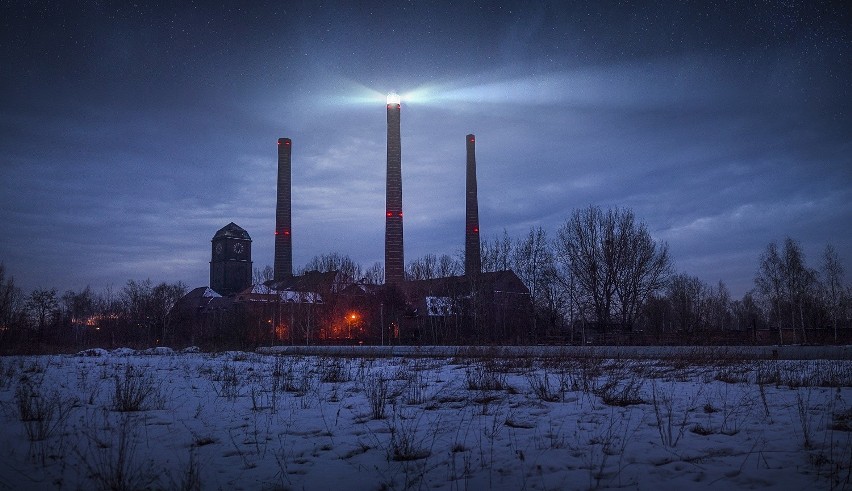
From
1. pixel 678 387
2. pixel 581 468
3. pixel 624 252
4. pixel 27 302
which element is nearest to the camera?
pixel 581 468

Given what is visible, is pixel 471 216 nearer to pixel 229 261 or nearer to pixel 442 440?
pixel 229 261

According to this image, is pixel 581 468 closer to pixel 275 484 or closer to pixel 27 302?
pixel 275 484

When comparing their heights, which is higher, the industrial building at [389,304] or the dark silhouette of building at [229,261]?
the dark silhouette of building at [229,261]

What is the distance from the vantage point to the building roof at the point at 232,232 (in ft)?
260

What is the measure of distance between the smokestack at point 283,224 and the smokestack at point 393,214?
47.3ft

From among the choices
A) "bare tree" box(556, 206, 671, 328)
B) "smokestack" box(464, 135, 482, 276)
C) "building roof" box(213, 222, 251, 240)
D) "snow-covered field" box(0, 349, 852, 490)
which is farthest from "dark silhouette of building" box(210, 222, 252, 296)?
"snow-covered field" box(0, 349, 852, 490)

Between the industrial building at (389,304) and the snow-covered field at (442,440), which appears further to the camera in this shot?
the industrial building at (389,304)

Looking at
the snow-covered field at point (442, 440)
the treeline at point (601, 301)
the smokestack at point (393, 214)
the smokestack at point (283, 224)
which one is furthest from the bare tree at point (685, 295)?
the snow-covered field at point (442, 440)

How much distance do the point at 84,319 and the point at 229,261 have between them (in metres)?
20.2

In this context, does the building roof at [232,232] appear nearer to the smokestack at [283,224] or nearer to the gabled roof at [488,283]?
the smokestack at [283,224]

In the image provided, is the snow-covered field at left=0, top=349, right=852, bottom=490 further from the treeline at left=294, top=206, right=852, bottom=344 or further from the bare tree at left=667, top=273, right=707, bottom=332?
the bare tree at left=667, top=273, right=707, bottom=332

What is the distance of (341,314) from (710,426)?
48545mm

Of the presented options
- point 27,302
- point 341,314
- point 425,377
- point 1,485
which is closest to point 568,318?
point 341,314

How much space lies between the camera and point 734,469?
3688mm
